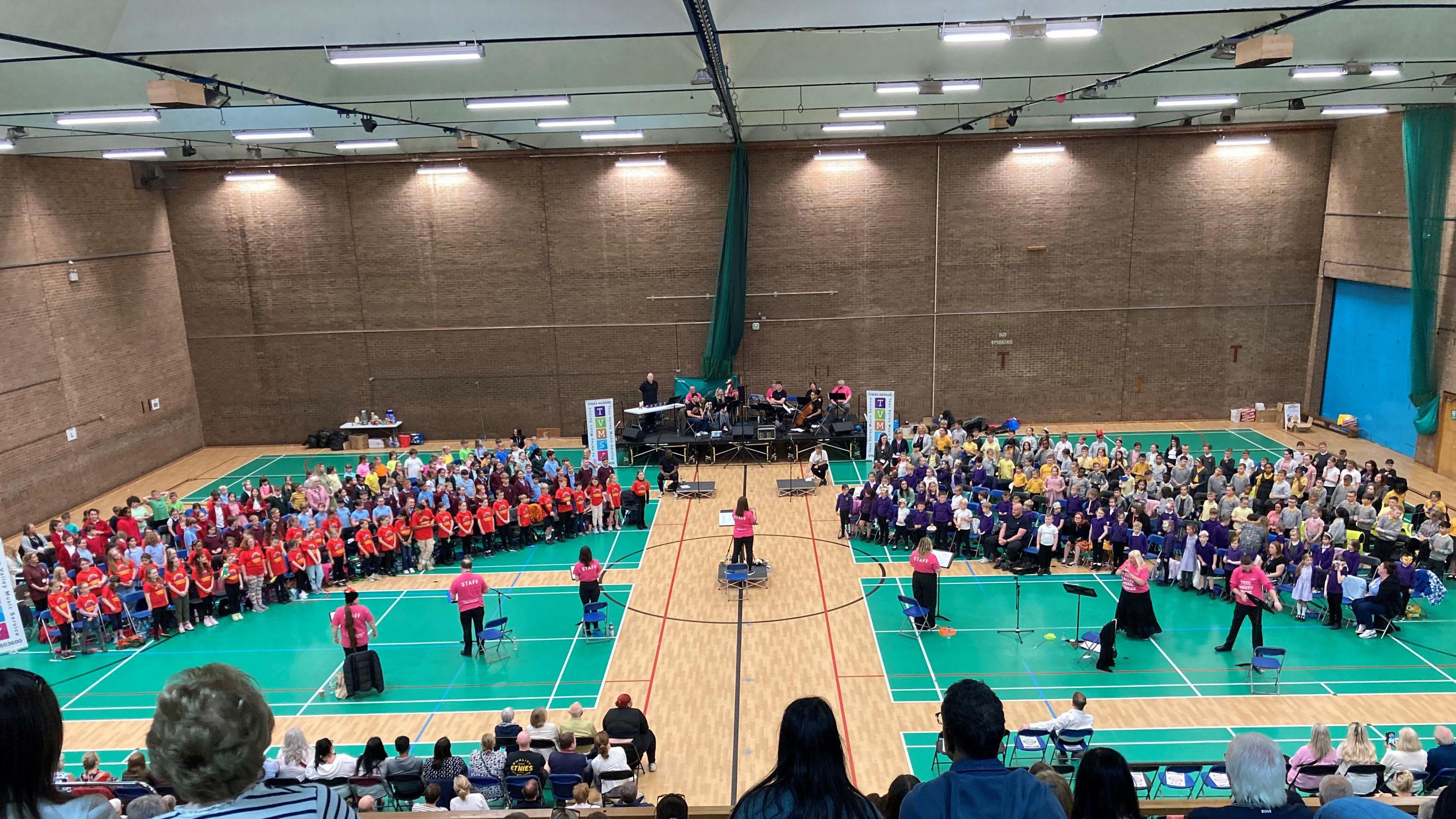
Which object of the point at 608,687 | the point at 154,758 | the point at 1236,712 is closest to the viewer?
the point at 154,758

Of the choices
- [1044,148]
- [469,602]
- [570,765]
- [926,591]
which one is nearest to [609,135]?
[469,602]

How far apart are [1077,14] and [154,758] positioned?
38.2ft

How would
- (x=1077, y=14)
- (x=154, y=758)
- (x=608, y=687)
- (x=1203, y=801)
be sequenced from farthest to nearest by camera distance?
(x=608, y=687), (x=1077, y=14), (x=1203, y=801), (x=154, y=758)

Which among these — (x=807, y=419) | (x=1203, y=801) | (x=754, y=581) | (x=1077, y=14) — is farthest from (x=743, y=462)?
(x=1203, y=801)

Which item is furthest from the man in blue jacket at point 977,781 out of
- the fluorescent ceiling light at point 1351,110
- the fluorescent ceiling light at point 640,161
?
the fluorescent ceiling light at point 640,161

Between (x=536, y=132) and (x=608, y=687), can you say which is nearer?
(x=608, y=687)

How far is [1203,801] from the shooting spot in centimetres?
601

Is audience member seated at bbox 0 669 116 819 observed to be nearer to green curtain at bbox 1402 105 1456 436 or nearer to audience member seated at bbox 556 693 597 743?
audience member seated at bbox 556 693 597 743

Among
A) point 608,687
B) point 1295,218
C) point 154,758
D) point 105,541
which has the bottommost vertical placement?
point 608,687

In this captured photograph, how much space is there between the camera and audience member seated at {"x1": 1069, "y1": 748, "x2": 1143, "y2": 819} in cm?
472

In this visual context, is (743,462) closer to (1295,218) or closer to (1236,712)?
(1236,712)

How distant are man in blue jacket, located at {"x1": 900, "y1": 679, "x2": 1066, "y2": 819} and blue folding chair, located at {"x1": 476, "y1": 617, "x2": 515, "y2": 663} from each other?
12773mm

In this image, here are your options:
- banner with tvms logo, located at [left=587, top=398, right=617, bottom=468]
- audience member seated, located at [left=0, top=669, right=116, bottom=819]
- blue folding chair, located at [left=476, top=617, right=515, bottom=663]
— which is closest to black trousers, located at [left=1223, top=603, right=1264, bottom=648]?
blue folding chair, located at [left=476, top=617, right=515, bottom=663]

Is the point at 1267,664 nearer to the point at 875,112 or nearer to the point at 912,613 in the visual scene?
the point at 912,613
